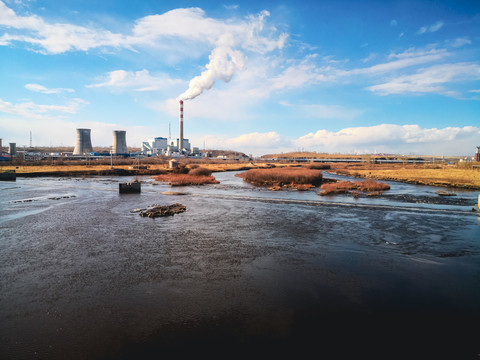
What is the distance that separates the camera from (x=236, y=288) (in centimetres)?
1044

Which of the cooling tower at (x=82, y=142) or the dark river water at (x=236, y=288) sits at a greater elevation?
A: the cooling tower at (x=82, y=142)

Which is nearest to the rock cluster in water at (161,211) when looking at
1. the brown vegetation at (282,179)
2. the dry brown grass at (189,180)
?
the dry brown grass at (189,180)

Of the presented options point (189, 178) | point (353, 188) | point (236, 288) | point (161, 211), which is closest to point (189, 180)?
point (189, 178)

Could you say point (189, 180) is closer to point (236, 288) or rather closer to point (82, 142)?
point (236, 288)

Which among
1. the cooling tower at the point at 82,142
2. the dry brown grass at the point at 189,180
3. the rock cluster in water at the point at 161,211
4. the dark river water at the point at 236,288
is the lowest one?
the dark river water at the point at 236,288

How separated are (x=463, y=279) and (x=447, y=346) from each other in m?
5.35

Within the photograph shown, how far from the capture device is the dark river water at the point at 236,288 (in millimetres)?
7465

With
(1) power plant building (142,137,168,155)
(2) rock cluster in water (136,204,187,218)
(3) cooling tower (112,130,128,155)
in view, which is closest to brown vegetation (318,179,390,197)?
(2) rock cluster in water (136,204,187,218)

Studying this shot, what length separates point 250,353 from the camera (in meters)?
7.12

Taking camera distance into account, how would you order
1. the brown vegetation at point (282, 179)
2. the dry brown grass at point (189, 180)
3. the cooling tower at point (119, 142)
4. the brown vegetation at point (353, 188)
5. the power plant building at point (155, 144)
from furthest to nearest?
the power plant building at point (155, 144), the cooling tower at point (119, 142), the brown vegetation at point (282, 179), the dry brown grass at point (189, 180), the brown vegetation at point (353, 188)

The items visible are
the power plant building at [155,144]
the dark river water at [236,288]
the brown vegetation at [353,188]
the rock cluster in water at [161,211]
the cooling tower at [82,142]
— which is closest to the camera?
the dark river water at [236,288]

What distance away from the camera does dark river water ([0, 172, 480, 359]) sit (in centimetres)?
746

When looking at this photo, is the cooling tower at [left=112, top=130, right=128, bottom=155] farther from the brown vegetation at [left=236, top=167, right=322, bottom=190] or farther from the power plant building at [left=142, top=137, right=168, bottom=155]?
the brown vegetation at [left=236, top=167, right=322, bottom=190]

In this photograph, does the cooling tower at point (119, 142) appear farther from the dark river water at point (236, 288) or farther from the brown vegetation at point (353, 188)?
the dark river water at point (236, 288)
